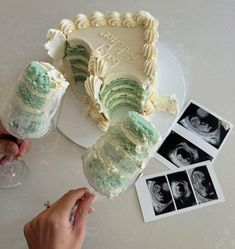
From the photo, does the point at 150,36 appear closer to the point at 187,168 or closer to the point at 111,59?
the point at 111,59

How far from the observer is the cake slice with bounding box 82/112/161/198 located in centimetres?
90

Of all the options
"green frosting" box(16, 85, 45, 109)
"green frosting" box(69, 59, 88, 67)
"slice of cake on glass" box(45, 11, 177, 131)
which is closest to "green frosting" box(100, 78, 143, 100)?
"slice of cake on glass" box(45, 11, 177, 131)

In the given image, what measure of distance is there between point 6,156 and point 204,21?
2.65 ft

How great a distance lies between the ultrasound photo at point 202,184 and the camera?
48.7 inches

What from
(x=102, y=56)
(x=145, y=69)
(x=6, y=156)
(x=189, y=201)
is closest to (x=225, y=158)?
(x=189, y=201)

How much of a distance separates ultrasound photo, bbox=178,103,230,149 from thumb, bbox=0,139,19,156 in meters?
0.49

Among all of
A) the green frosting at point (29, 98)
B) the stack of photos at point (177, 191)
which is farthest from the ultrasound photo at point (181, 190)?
the green frosting at point (29, 98)

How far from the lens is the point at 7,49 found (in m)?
1.42

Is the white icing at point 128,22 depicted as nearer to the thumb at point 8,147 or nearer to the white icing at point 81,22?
the white icing at point 81,22

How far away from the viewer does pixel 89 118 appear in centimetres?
130

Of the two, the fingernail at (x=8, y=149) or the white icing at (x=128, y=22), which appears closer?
the fingernail at (x=8, y=149)

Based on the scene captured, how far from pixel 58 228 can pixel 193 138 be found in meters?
0.55

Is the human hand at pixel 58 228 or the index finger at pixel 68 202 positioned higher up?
the index finger at pixel 68 202

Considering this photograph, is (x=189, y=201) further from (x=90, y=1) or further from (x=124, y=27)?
(x=90, y=1)
